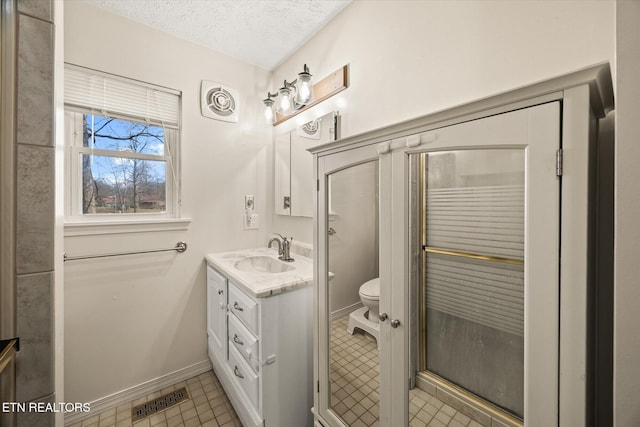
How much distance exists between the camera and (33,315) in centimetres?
63

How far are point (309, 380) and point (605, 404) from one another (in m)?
1.12

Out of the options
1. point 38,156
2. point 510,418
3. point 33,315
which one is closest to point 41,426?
point 33,315

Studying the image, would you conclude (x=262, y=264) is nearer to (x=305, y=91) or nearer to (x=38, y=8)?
(x=305, y=91)

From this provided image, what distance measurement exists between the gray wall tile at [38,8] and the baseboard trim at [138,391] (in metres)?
2.00

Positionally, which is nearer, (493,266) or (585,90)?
(585,90)

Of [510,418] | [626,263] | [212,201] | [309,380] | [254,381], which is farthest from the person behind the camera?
[212,201]

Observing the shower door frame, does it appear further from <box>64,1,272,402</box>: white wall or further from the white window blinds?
the white window blinds

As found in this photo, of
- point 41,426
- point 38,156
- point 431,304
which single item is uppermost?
point 38,156

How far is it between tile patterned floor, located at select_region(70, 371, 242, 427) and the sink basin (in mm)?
855

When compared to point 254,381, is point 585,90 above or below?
above

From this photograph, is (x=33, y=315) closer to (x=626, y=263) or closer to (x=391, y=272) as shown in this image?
(x=391, y=272)

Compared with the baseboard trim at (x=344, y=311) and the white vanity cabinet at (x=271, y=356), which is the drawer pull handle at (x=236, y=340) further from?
the baseboard trim at (x=344, y=311)

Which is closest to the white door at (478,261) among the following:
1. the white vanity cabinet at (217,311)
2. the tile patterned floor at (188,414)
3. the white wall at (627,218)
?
the white wall at (627,218)

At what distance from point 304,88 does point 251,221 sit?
1.09m
